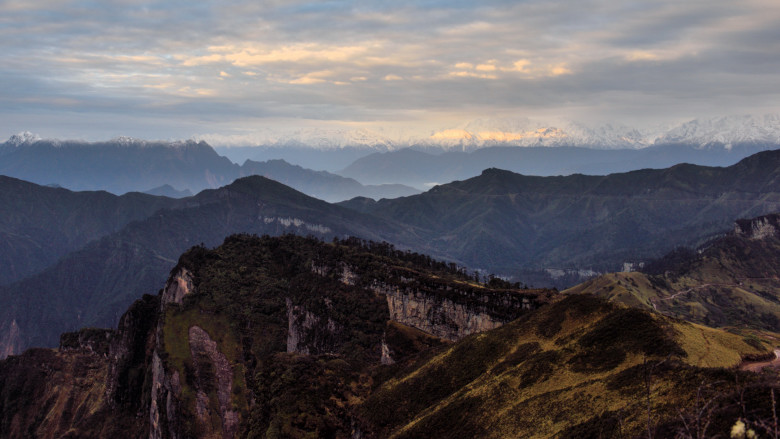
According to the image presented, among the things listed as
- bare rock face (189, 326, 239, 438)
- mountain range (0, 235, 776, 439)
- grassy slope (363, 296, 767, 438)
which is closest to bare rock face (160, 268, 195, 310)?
mountain range (0, 235, 776, 439)

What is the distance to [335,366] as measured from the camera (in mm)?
98250

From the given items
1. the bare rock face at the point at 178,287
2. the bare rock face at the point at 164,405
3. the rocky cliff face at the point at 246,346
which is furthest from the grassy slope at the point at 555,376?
the bare rock face at the point at 178,287

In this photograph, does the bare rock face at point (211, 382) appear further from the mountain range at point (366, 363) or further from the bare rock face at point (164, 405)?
the bare rock face at point (164, 405)

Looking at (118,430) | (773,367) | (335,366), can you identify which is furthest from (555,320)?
(118,430)

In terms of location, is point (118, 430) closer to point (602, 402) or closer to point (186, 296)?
point (186, 296)

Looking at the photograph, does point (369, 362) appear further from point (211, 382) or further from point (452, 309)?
point (211, 382)

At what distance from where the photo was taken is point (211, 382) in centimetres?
12375

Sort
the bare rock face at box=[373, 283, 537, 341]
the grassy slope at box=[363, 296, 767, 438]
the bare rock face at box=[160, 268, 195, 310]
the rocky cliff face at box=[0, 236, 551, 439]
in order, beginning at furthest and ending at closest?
the bare rock face at box=[160, 268, 195, 310], the bare rock face at box=[373, 283, 537, 341], the rocky cliff face at box=[0, 236, 551, 439], the grassy slope at box=[363, 296, 767, 438]

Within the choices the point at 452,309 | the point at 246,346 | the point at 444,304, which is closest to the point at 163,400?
the point at 246,346

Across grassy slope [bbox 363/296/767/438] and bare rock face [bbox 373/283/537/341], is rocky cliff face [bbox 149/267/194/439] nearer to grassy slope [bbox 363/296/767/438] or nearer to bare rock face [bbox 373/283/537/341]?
bare rock face [bbox 373/283/537/341]

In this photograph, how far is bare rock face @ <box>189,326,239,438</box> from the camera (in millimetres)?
118375

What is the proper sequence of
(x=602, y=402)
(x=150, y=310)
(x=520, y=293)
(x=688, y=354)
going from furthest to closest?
(x=150, y=310) → (x=520, y=293) → (x=688, y=354) → (x=602, y=402)

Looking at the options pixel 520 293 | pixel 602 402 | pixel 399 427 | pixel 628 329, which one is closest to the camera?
pixel 602 402

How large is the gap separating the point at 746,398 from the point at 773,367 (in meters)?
32.2
